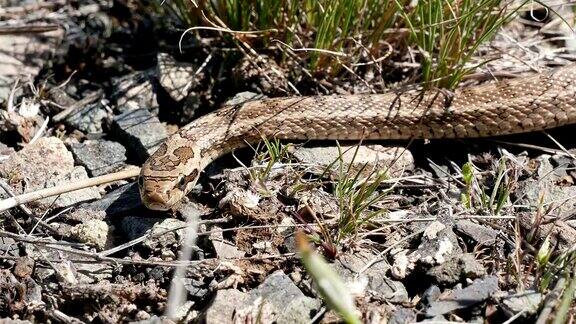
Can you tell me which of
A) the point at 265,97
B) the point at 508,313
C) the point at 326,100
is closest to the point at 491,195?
the point at 508,313

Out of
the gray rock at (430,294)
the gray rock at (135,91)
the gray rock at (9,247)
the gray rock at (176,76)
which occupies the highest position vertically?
the gray rock at (176,76)

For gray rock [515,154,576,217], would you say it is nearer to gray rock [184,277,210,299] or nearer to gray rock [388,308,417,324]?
gray rock [388,308,417,324]

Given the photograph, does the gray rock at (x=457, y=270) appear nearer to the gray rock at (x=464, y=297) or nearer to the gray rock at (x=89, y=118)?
the gray rock at (x=464, y=297)

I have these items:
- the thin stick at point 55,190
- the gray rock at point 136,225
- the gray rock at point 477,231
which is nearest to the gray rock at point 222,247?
the gray rock at point 136,225

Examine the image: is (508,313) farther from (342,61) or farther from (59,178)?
(59,178)

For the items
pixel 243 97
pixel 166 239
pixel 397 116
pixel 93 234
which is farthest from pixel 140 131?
pixel 397 116

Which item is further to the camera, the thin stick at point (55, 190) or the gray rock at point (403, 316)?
the thin stick at point (55, 190)
